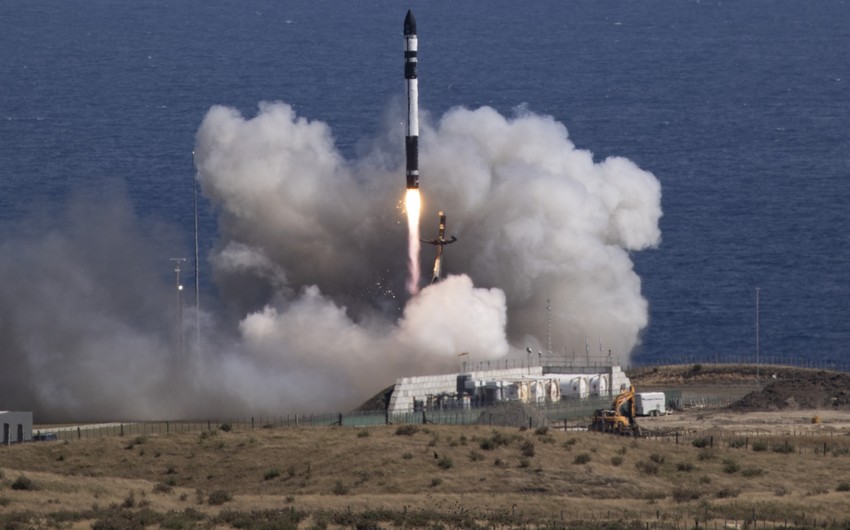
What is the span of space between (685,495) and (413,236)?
41.3 meters

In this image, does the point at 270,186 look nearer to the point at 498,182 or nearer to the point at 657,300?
the point at 498,182

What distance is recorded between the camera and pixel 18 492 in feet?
288

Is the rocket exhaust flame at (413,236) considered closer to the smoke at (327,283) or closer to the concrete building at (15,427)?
the smoke at (327,283)

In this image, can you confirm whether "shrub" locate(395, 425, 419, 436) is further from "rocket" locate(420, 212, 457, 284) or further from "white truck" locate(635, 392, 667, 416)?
"rocket" locate(420, 212, 457, 284)

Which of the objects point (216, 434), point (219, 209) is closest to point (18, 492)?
point (216, 434)

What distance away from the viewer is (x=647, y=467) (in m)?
96.1

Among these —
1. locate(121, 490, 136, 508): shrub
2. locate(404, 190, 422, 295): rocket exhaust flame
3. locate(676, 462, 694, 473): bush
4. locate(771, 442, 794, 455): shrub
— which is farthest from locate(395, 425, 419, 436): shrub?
locate(404, 190, 422, 295): rocket exhaust flame

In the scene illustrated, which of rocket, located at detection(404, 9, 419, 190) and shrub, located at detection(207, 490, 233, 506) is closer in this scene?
shrub, located at detection(207, 490, 233, 506)

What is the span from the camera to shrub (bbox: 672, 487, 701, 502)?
8994 centimetres

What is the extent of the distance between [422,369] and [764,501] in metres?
38.7

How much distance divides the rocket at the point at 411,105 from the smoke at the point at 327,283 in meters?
4.89

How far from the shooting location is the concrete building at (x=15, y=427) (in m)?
106

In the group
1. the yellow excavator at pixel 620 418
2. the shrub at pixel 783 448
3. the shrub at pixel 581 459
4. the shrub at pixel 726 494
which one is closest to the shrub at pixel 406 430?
the shrub at pixel 581 459

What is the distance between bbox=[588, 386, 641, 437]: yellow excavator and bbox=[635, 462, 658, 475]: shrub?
12.7 m
